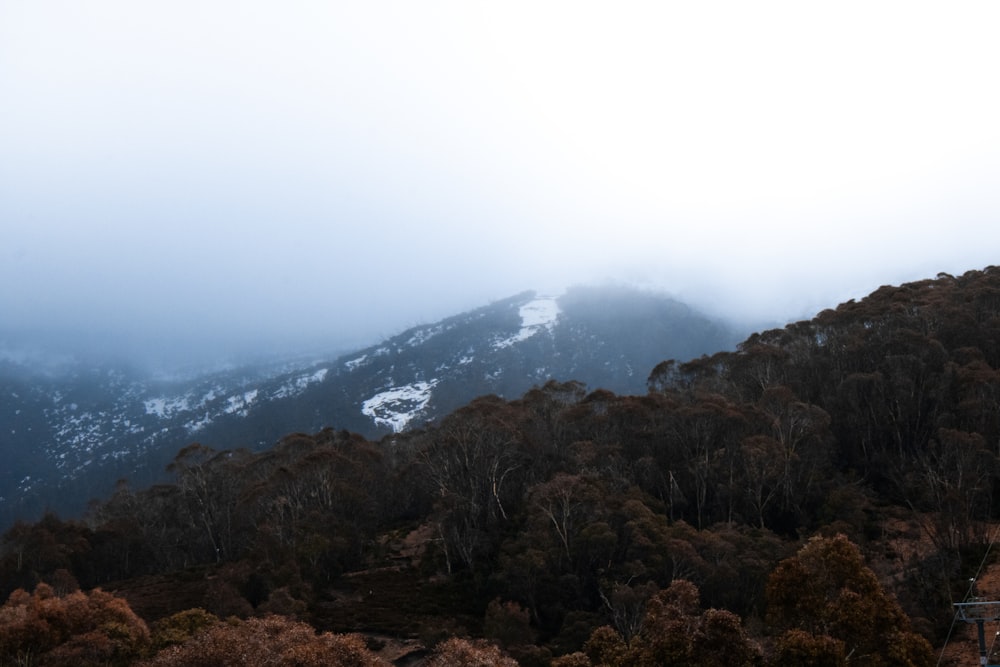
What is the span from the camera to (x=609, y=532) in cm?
3438

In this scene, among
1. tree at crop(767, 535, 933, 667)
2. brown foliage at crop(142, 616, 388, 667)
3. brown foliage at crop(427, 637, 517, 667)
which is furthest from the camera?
tree at crop(767, 535, 933, 667)

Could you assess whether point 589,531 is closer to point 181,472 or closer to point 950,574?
point 950,574

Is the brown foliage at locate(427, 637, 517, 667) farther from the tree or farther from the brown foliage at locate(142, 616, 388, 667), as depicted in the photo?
the tree

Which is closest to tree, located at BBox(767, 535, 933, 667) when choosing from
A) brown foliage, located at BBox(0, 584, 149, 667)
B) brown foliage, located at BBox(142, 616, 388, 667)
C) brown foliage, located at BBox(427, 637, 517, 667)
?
brown foliage, located at BBox(427, 637, 517, 667)

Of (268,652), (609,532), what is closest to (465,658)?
(268,652)

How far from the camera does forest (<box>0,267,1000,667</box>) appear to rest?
20000 mm

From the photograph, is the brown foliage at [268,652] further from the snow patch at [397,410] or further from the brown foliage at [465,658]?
the snow patch at [397,410]

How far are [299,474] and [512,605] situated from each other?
24.5 m

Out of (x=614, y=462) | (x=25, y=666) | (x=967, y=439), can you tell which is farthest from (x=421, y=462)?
(x=967, y=439)

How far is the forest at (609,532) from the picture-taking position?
20.0 metres

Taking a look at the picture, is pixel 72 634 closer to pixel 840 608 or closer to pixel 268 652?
pixel 268 652

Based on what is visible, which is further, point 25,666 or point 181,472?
point 181,472

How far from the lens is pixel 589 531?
1367 inches

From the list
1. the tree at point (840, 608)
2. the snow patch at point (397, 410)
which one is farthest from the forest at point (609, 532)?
the snow patch at point (397, 410)
